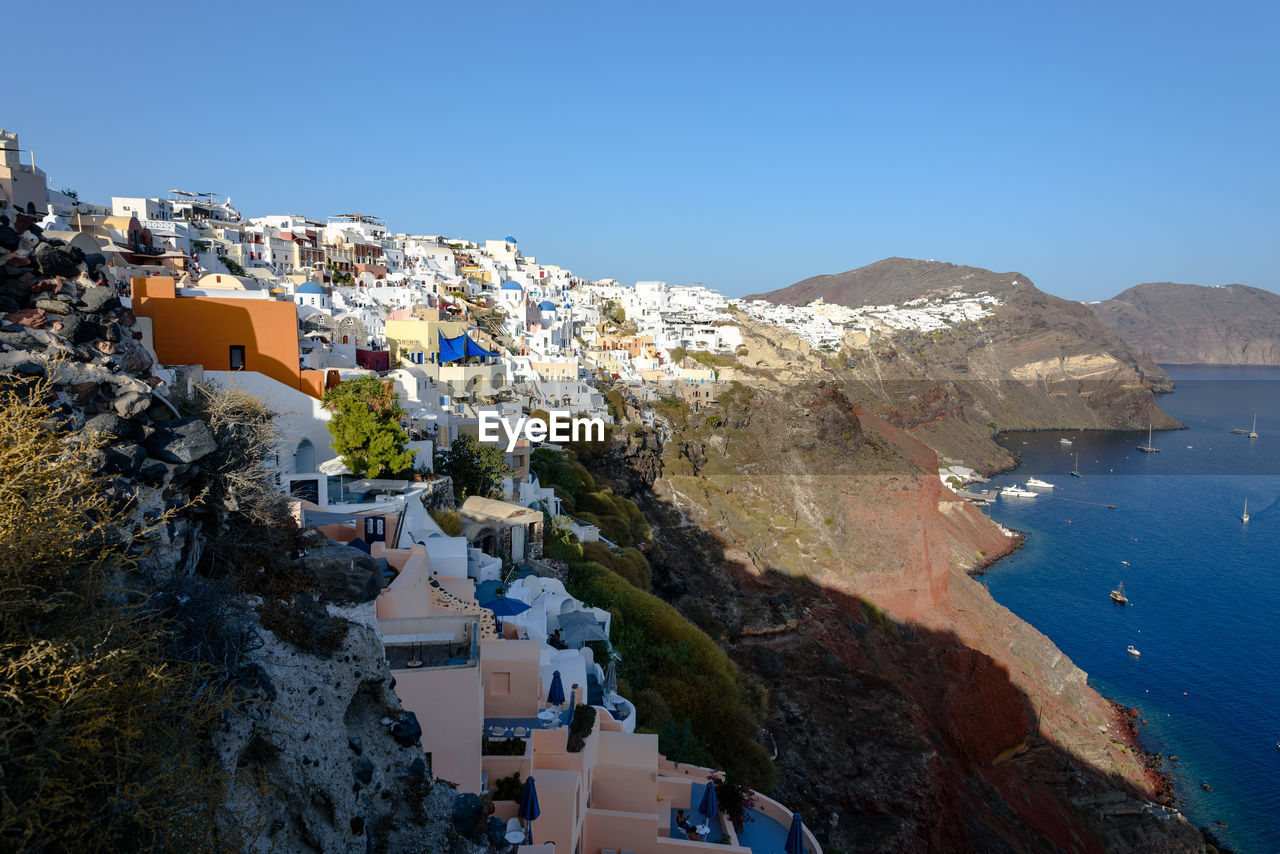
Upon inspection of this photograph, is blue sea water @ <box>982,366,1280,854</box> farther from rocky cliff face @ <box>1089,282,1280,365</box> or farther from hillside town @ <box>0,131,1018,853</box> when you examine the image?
rocky cliff face @ <box>1089,282,1280,365</box>

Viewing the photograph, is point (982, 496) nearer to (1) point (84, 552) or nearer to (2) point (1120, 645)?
(2) point (1120, 645)

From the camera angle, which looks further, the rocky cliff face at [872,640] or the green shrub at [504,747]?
the rocky cliff face at [872,640]

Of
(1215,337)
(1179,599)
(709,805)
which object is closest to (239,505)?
(709,805)

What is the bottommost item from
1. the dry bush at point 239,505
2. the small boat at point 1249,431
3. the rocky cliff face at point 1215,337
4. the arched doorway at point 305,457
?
the small boat at point 1249,431

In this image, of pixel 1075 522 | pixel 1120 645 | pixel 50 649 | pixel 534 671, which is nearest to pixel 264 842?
pixel 50 649

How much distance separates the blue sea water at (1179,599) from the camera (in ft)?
77.5

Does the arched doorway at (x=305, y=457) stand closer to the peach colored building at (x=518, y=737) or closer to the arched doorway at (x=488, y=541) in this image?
the arched doorway at (x=488, y=541)

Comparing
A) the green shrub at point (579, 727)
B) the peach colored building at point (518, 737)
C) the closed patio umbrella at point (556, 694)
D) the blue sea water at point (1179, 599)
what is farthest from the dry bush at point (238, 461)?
the blue sea water at point (1179, 599)

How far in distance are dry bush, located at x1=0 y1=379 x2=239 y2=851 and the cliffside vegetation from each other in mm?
10509

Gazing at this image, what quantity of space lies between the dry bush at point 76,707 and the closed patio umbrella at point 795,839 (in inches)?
352

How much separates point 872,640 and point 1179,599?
20362mm

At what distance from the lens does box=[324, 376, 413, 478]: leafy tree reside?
1305 centimetres

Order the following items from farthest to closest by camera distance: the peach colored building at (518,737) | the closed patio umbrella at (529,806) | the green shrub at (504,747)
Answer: the green shrub at (504,747), the closed patio umbrella at (529,806), the peach colored building at (518,737)
